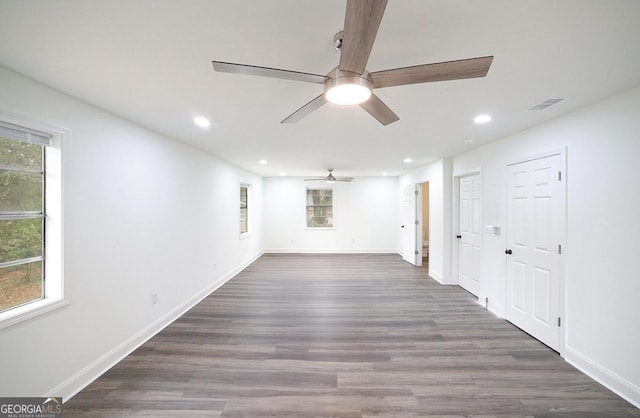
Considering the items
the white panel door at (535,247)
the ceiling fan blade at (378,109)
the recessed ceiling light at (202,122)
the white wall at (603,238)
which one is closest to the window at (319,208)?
the white panel door at (535,247)

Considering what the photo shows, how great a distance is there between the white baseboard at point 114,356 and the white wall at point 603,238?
443 cm

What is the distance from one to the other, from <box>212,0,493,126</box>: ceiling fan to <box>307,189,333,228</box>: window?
22.1 feet

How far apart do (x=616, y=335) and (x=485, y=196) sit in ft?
6.92

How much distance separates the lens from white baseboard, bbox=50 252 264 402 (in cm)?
201

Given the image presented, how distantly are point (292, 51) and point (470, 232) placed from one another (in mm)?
4235

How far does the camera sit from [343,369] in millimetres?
2373

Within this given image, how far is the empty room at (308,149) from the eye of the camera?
4.34 ft

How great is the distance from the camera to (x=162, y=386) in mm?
2150

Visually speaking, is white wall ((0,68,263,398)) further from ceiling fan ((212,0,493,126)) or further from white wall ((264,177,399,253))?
white wall ((264,177,399,253))

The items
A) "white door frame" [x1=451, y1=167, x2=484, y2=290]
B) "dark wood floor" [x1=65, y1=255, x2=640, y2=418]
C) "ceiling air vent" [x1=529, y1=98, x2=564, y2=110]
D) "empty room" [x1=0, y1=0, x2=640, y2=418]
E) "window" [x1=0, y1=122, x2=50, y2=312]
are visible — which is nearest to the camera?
"empty room" [x1=0, y1=0, x2=640, y2=418]

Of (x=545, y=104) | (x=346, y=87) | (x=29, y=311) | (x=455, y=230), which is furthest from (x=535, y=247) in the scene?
(x=29, y=311)

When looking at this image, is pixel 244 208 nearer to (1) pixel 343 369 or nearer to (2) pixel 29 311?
(2) pixel 29 311

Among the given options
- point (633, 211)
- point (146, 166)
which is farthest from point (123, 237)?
point (633, 211)

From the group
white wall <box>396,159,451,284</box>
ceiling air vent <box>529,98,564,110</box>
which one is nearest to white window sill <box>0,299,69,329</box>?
ceiling air vent <box>529,98,564,110</box>
